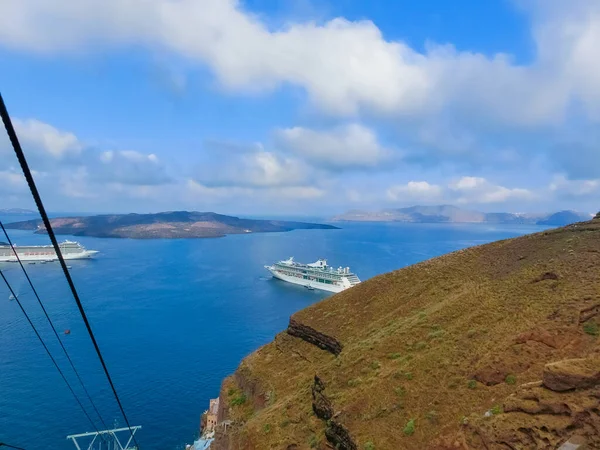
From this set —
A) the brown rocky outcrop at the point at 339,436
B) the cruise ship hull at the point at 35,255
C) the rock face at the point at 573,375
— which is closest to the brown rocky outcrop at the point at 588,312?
the rock face at the point at 573,375

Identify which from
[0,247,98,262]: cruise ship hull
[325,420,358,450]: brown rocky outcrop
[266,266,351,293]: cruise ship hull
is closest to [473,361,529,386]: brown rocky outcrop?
[325,420,358,450]: brown rocky outcrop

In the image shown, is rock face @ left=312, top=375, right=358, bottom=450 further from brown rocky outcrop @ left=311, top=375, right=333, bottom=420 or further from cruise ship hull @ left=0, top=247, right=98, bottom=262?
cruise ship hull @ left=0, top=247, right=98, bottom=262

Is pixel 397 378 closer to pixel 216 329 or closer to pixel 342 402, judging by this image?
pixel 342 402

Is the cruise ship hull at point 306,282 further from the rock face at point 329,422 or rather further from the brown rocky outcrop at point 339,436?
the brown rocky outcrop at point 339,436

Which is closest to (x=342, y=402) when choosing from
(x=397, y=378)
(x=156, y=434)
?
(x=397, y=378)

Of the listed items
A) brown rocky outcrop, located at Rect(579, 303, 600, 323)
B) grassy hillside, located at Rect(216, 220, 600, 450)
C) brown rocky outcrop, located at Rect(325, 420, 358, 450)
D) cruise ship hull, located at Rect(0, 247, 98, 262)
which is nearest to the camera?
grassy hillside, located at Rect(216, 220, 600, 450)

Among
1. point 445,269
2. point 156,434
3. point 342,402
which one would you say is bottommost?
point 156,434
